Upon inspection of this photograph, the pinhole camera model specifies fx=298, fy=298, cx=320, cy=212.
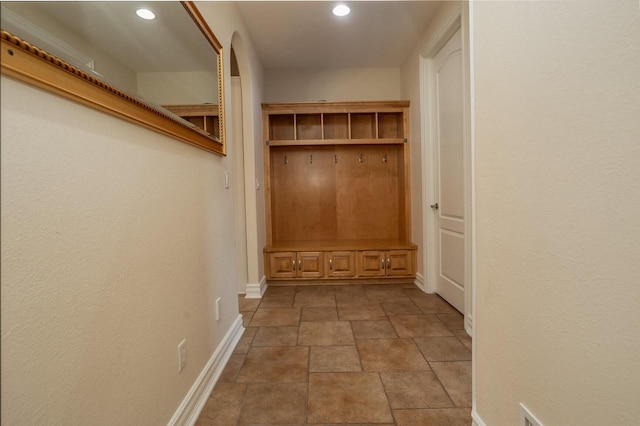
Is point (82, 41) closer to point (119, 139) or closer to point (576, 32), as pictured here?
point (119, 139)

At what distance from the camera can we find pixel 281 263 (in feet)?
11.5

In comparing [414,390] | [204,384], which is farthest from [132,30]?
[414,390]

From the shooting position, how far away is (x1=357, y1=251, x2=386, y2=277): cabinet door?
350 centimetres

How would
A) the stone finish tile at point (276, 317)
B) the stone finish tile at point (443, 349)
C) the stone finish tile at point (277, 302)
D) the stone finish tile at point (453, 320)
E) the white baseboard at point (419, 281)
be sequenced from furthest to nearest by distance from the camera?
the white baseboard at point (419, 281) < the stone finish tile at point (277, 302) < the stone finish tile at point (276, 317) < the stone finish tile at point (453, 320) < the stone finish tile at point (443, 349)

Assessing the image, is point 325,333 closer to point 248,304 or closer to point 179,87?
point 248,304

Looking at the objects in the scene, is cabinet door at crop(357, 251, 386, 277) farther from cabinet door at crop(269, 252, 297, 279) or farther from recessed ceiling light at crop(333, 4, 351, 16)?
recessed ceiling light at crop(333, 4, 351, 16)

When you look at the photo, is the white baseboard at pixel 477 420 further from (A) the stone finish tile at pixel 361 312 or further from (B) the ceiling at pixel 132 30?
(B) the ceiling at pixel 132 30

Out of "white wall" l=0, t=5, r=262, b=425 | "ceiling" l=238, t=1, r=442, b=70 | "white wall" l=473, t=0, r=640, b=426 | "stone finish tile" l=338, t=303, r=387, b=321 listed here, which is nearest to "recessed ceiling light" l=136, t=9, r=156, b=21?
"white wall" l=0, t=5, r=262, b=425

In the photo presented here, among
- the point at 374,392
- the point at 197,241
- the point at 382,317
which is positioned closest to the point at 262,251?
the point at 382,317

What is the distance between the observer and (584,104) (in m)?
0.71

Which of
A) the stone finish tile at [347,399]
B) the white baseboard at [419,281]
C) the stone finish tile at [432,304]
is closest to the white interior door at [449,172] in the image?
the stone finish tile at [432,304]

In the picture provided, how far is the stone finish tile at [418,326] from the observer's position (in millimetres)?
2295

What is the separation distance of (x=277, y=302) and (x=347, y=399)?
160cm

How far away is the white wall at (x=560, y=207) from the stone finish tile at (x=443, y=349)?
0.82 meters
